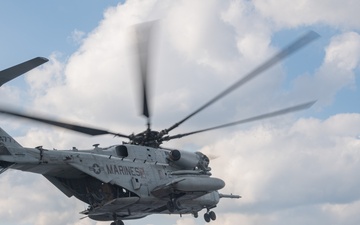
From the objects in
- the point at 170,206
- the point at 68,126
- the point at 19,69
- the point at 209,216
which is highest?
the point at 68,126

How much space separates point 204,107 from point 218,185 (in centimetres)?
503

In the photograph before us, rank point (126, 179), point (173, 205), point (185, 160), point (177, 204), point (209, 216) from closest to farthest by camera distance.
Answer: point (126, 179) → point (173, 205) → point (177, 204) → point (185, 160) → point (209, 216)

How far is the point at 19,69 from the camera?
25.2m

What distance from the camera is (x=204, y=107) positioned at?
34.6 metres

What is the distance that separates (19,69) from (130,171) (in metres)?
11.5

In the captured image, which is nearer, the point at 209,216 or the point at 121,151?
the point at 121,151

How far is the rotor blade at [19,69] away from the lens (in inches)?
959

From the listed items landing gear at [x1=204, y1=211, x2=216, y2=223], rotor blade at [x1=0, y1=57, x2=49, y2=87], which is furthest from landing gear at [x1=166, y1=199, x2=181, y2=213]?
rotor blade at [x1=0, y1=57, x2=49, y2=87]

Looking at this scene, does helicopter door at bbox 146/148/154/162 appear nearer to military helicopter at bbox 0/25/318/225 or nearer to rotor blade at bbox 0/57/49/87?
military helicopter at bbox 0/25/318/225

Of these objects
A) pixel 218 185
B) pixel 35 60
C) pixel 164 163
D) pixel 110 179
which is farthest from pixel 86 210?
pixel 35 60

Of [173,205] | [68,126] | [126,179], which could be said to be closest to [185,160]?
[173,205]

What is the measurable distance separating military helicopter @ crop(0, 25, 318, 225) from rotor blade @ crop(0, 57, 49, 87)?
424 centimetres

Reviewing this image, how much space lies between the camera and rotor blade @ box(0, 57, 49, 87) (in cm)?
2436

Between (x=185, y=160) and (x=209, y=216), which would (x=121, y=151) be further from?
(x=209, y=216)
